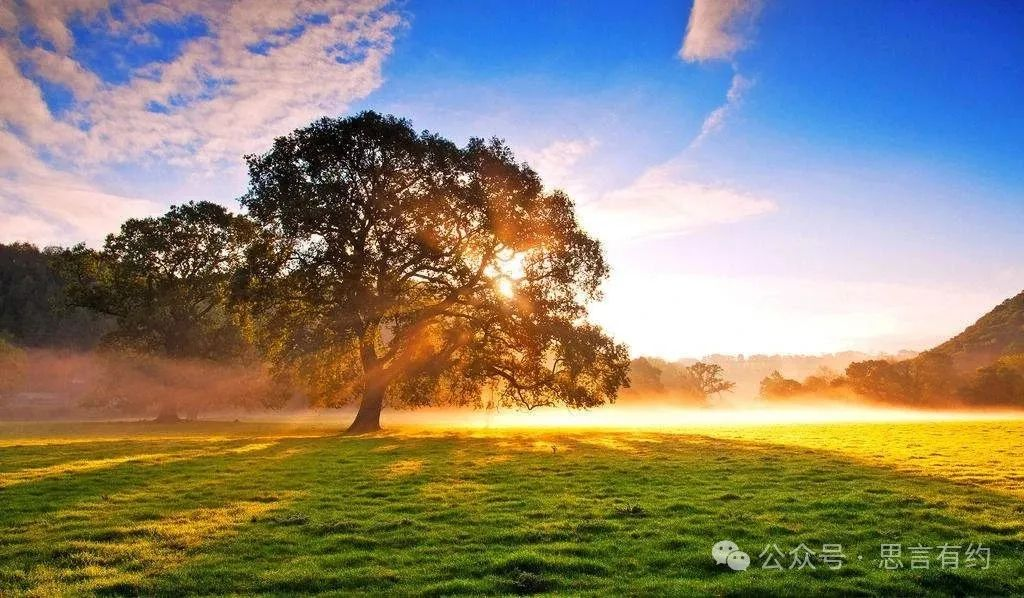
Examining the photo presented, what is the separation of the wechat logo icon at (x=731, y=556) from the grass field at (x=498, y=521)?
0.16 metres

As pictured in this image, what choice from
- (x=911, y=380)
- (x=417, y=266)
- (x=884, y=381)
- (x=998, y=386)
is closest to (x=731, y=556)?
(x=417, y=266)

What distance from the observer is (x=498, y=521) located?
43.5 feet

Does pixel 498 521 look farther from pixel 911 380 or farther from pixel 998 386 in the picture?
pixel 911 380

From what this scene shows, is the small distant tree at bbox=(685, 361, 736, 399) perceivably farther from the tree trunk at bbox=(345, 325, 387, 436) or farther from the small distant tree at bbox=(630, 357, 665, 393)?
the tree trunk at bbox=(345, 325, 387, 436)

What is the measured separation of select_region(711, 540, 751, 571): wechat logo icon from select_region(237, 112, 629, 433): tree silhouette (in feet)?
83.7

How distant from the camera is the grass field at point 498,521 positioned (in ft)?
30.8

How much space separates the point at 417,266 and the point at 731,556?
31.5 metres

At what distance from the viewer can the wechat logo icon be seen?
1011 cm

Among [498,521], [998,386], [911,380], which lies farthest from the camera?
[911,380]

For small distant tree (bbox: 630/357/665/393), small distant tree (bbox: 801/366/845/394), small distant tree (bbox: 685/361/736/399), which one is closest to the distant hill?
small distant tree (bbox: 801/366/845/394)

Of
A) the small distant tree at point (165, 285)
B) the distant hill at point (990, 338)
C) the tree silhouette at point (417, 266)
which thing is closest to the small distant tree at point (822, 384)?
the distant hill at point (990, 338)

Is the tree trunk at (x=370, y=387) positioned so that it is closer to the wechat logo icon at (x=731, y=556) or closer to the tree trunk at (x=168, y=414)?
the tree trunk at (x=168, y=414)

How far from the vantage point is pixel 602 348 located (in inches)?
1507

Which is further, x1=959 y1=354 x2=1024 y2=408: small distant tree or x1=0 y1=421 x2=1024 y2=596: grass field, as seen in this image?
x1=959 y1=354 x2=1024 y2=408: small distant tree
